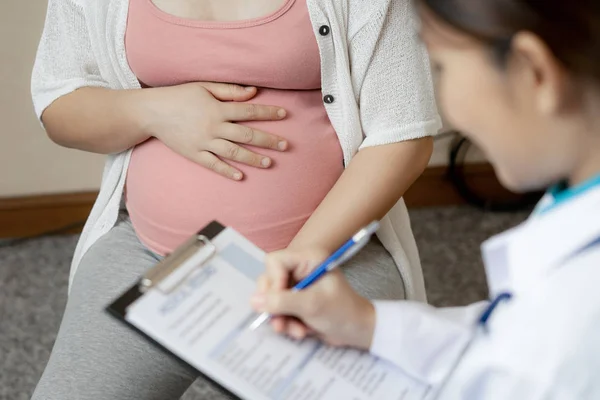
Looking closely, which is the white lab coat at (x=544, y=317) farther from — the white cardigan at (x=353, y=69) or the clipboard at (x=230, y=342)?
the white cardigan at (x=353, y=69)

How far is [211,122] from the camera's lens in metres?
0.81

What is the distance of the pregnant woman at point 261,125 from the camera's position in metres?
0.78

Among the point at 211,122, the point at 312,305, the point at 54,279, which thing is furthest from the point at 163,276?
the point at 54,279

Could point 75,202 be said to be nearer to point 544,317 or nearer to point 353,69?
point 353,69

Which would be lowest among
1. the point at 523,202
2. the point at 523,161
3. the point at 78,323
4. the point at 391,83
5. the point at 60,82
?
Answer: the point at 523,202

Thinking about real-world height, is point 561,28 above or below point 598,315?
above

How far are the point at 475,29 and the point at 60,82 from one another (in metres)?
0.60

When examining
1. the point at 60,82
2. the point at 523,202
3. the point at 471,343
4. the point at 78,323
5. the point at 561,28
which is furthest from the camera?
the point at 523,202

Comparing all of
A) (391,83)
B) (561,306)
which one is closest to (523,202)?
(391,83)

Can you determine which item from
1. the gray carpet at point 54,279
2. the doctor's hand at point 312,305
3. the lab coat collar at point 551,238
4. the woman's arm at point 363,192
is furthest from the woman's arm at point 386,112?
the gray carpet at point 54,279

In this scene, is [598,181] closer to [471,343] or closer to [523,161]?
[523,161]

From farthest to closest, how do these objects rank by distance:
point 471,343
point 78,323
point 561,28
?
point 78,323 → point 471,343 → point 561,28

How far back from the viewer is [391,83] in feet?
2.62

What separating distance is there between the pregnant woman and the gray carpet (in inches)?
22.3
